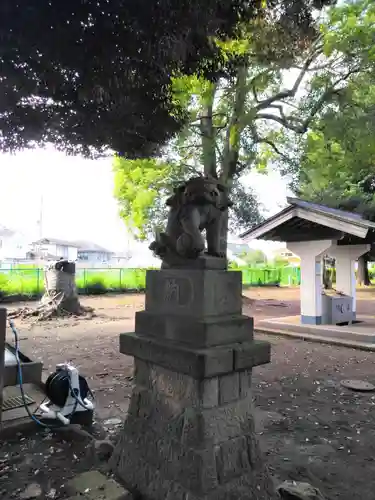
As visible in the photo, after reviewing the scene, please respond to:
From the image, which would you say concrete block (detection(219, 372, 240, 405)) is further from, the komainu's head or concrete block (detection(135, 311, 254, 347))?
the komainu's head

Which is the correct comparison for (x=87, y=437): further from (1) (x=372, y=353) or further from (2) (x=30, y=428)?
(1) (x=372, y=353)

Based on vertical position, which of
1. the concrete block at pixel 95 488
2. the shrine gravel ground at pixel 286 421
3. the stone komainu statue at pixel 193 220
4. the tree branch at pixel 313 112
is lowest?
the shrine gravel ground at pixel 286 421

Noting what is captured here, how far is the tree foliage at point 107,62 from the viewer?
382 centimetres

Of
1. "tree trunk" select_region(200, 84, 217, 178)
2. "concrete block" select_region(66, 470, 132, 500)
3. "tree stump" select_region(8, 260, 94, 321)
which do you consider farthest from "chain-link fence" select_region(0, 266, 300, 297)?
"concrete block" select_region(66, 470, 132, 500)

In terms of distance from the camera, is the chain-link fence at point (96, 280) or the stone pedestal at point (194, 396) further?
the chain-link fence at point (96, 280)

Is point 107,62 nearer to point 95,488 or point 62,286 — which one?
point 95,488

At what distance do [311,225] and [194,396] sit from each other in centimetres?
841

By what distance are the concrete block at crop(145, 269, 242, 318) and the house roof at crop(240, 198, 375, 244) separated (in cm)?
704

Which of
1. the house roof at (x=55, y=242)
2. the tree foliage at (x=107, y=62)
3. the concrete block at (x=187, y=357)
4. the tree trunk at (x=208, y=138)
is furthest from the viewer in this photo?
the house roof at (x=55, y=242)

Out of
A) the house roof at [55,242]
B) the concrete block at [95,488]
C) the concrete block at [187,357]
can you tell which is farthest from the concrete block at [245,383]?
the house roof at [55,242]

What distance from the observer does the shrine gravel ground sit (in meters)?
3.29

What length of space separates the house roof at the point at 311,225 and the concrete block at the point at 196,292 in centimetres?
704

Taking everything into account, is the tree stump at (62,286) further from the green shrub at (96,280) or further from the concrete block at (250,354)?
the concrete block at (250,354)

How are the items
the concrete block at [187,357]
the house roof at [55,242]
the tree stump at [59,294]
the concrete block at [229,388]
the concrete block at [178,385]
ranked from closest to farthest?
1. the concrete block at [187,357]
2. the concrete block at [178,385]
3. the concrete block at [229,388]
4. the tree stump at [59,294]
5. the house roof at [55,242]
